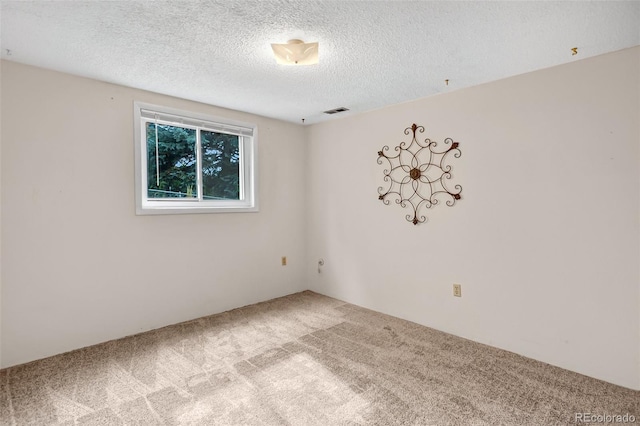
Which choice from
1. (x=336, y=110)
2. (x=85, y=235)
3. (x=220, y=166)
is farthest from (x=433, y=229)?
(x=85, y=235)

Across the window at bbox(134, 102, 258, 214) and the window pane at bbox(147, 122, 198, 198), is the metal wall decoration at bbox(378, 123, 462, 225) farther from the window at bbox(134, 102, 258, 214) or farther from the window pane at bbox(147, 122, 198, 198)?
the window pane at bbox(147, 122, 198, 198)

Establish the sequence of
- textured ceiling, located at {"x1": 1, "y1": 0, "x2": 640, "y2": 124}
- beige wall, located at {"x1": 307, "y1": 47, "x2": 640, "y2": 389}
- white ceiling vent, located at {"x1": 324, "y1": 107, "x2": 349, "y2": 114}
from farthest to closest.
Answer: white ceiling vent, located at {"x1": 324, "y1": 107, "x2": 349, "y2": 114}, beige wall, located at {"x1": 307, "y1": 47, "x2": 640, "y2": 389}, textured ceiling, located at {"x1": 1, "y1": 0, "x2": 640, "y2": 124}

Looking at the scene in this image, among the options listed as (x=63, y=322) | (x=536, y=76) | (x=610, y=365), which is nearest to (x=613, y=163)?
(x=536, y=76)

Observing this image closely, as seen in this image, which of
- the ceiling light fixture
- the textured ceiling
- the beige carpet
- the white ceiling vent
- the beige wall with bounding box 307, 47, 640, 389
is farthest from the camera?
the white ceiling vent

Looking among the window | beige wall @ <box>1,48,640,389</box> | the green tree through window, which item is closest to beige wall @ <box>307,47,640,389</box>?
beige wall @ <box>1,48,640,389</box>

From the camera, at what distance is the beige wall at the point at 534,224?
205 cm

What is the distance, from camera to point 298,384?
6.86 feet

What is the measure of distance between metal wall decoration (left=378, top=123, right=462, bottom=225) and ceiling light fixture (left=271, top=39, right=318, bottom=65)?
1.41 meters

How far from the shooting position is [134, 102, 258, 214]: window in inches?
116

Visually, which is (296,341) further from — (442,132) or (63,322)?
(442,132)

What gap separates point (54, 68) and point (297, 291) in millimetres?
3095

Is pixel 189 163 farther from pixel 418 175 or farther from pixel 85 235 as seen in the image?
pixel 418 175

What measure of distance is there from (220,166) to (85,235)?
4.53 feet

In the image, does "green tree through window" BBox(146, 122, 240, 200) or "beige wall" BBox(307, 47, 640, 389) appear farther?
"green tree through window" BBox(146, 122, 240, 200)
